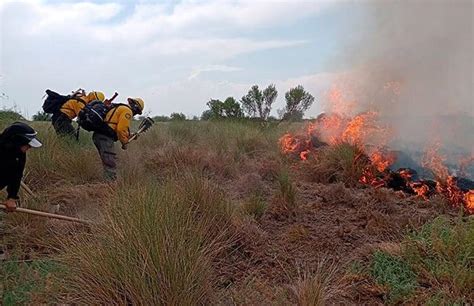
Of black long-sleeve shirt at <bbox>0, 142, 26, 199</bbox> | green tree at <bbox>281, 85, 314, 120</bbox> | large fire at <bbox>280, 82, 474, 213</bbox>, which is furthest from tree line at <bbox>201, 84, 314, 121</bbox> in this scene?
black long-sleeve shirt at <bbox>0, 142, 26, 199</bbox>

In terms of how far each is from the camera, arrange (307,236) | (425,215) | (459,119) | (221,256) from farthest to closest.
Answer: (459,119) → (425,215) → (307,236) → (221,256)

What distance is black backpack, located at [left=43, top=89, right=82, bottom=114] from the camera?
866cm

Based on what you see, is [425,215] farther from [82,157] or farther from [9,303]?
[82,157]

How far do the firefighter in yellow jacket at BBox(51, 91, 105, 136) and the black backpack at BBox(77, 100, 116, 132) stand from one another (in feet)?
3.57

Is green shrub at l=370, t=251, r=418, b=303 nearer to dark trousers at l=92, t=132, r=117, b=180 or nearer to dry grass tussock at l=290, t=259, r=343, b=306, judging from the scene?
dry grass tussock at l=290, t=259, r=343, b=306

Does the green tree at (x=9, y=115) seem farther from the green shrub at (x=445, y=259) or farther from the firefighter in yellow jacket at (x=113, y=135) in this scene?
the green shrub at (x=445, y=259)

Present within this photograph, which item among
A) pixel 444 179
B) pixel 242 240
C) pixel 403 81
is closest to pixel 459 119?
pixel 403 81

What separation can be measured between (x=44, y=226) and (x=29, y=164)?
2611 mm

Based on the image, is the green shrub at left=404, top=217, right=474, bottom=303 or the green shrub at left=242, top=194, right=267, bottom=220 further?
the green shrub at left=242, top=194, right=267, bottom=220

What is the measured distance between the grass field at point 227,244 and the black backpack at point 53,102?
1506 millimetres

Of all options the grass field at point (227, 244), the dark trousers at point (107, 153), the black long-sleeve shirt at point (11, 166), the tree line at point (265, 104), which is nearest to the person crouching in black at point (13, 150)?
the black long-sleeve shirt at point (11, 166)

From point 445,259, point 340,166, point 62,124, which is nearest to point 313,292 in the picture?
point 445,259

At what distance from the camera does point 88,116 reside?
7.20 metres

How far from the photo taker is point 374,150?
26.2 feet
